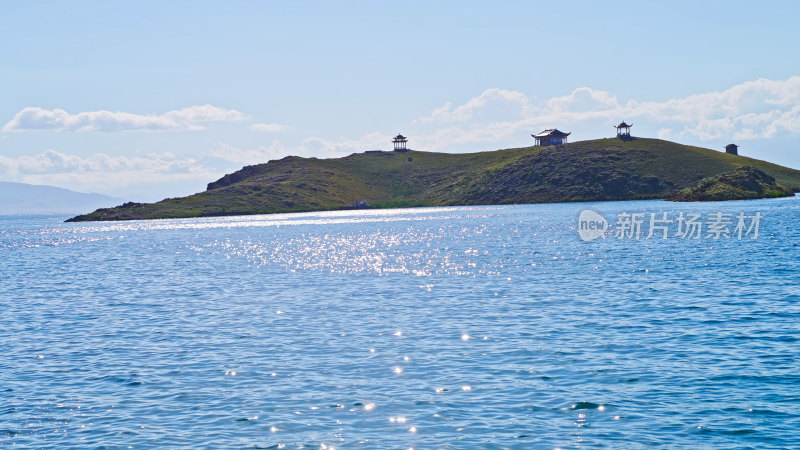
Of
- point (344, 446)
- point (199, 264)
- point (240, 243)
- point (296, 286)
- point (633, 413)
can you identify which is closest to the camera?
point (344, 446)

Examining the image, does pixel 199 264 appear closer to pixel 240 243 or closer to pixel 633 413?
pixel 240 243

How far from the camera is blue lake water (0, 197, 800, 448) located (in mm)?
20344

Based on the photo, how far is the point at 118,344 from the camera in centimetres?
3481

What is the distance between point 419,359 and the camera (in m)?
29.1

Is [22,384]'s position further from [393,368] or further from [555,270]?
[555,270]

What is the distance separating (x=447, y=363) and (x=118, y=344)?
1729 centimetres

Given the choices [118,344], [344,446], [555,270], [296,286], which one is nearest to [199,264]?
[296,286]

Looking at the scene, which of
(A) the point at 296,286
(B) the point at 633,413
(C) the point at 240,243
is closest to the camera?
(B) the point at 633,413

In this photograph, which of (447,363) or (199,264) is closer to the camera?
(447,363)

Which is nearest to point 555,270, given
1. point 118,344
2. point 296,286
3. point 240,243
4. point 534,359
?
point 296,286

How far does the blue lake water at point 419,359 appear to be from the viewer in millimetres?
20344

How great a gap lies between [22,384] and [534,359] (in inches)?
799

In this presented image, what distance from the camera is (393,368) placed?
27.7 meters

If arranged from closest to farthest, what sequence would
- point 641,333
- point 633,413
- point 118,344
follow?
point 633,413 < point 641,333 < point 118,344
